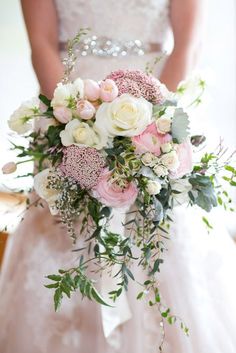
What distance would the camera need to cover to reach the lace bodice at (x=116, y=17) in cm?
124

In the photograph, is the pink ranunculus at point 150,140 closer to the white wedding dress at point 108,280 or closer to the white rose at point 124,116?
the white rose at point 124,116

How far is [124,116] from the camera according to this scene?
811mm

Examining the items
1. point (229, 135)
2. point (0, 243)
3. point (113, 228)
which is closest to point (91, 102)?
point (113, 228)

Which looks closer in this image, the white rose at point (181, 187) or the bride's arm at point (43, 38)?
the white rose at point (181, 187)

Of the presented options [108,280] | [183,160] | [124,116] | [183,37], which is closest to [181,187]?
[183,160]

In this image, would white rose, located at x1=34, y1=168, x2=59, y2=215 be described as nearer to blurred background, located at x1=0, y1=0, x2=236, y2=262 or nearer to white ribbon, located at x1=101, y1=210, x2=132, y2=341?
white ribbon, located at x1=101, y1=210, x2=132, y2=341

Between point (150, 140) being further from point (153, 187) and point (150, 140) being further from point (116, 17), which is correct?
point (116, 17)

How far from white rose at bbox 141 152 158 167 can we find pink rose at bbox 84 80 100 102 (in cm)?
13

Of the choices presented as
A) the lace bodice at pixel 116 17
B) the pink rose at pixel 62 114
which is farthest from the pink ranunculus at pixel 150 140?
the lace bodice at pixel 116 17

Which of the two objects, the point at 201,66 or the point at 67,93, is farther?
the point at 201,66

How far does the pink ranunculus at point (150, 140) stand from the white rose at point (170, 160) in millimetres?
16

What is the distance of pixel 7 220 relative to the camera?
6.58 feet

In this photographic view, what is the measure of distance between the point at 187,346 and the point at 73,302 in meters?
0.27

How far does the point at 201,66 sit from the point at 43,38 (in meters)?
0.99
